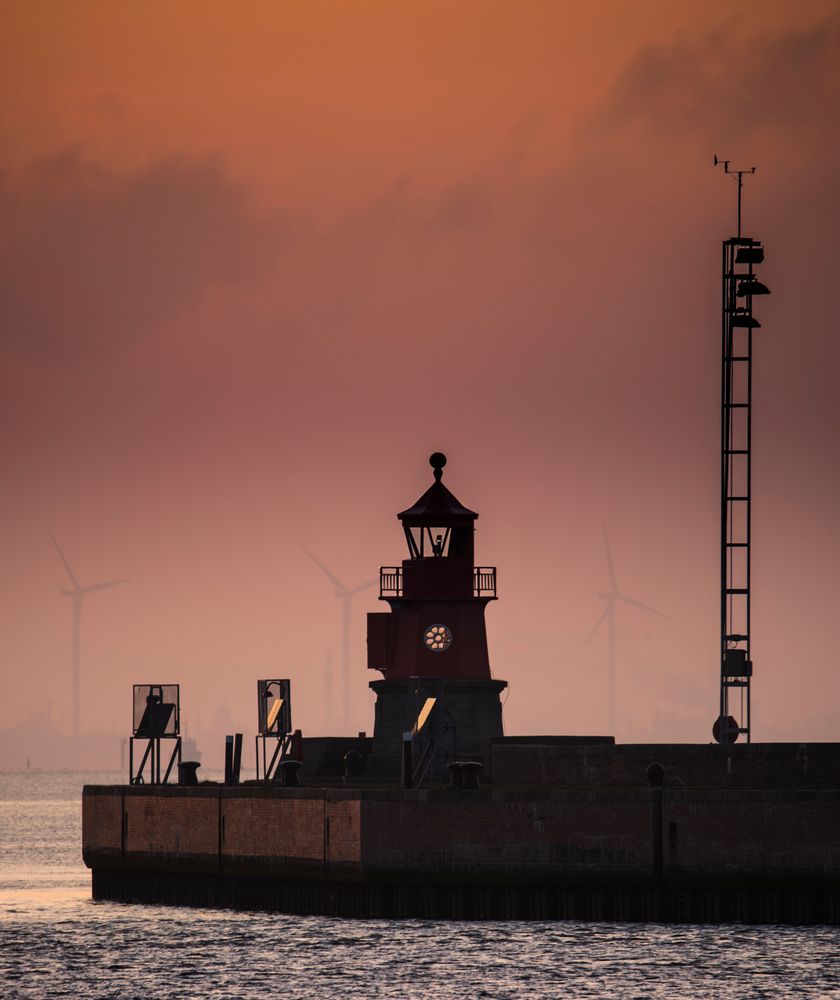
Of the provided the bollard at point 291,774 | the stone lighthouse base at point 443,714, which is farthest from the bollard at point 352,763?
the bollard at point 291,774

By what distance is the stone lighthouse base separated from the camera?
8275cm

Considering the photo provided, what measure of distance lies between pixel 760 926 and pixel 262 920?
52.6 feet

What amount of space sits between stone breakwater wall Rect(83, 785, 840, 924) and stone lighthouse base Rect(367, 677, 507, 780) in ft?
33.3

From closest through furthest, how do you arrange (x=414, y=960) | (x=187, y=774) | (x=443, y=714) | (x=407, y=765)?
(x=414, y=960) → (x=407, y=765) → (x=187, y=774) → (x=443, y=714)

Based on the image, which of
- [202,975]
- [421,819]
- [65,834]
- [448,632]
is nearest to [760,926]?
[421,819]

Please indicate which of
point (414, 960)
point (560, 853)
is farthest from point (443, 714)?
point (414, 960)

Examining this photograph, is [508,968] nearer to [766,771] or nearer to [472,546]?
[766,771]

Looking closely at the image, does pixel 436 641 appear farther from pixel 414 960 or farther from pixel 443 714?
pixel 414 960

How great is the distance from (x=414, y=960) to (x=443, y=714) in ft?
57.3

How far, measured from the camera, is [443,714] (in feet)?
271

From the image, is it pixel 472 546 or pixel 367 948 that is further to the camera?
pixel 472 546

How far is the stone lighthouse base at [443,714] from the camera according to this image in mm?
82750

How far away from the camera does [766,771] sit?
235ft

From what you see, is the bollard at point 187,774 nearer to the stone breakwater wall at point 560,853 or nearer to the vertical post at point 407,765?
the stone breakwater wall at point 560,853
